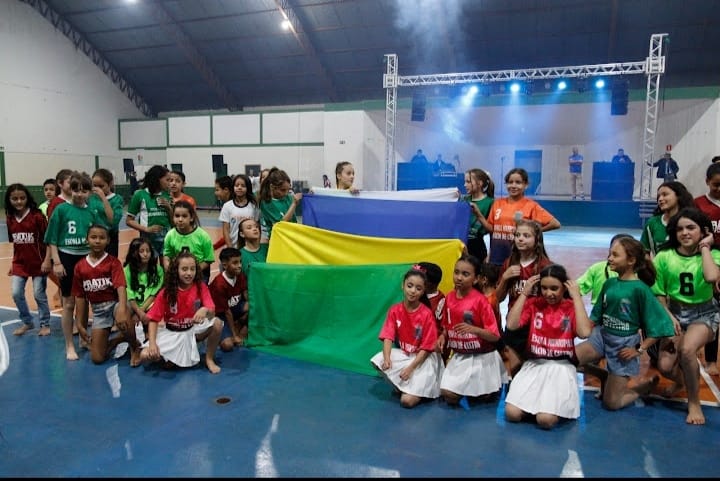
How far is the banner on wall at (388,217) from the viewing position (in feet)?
15.8

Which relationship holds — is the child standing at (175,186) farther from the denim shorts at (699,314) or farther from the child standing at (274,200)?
the denim shorts at (699,314)

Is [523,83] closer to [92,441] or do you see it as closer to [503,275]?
[503,275]

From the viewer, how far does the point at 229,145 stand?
2339cm

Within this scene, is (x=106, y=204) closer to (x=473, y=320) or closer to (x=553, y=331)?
(x=473, y=320)

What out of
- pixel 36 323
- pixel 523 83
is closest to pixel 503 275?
pixel 36 323

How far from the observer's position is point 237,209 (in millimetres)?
5527

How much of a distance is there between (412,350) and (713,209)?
9.16 feet

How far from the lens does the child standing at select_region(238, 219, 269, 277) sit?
519 centimetres

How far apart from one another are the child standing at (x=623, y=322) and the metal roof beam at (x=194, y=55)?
22.6 meters

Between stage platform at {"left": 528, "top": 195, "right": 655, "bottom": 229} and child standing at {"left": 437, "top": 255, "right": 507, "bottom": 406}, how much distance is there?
47.5 feet

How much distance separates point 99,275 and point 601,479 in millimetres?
4033

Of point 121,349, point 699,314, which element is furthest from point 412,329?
point 121,349

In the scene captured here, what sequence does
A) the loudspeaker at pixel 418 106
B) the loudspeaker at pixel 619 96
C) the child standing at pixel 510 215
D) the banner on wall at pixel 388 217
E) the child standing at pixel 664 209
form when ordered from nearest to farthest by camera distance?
1. the child standing at pixel 664 209
2. the child standing at pixel 510 215
3. the banner on wall at pixel 388 217
4. the loudspeaker at pixel 619 96
5. the loudspeaker at pixel 418 106

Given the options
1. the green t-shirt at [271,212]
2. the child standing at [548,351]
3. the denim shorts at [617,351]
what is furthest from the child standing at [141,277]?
the denim shorts at [617,351]
